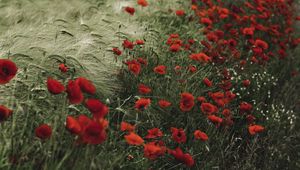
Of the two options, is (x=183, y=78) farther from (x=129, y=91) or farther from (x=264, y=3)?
(x=264, y=3)

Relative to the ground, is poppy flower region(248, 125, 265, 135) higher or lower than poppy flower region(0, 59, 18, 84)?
lower

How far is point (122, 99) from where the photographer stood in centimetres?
278

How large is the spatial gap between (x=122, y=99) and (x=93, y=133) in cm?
139

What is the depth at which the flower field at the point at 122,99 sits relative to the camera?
1.66 metres

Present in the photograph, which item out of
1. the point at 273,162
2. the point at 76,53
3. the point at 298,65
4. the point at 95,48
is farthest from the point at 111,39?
the point at 298,65

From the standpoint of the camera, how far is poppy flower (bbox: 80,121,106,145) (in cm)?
137

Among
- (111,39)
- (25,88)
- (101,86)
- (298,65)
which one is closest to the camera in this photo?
(25,88)

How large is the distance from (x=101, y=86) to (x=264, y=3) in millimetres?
2499

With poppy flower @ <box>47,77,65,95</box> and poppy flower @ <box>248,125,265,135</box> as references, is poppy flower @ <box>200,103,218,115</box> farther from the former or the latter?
poppy flower @ <box>47,77,65,95</box>

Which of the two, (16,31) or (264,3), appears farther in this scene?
(264,3)

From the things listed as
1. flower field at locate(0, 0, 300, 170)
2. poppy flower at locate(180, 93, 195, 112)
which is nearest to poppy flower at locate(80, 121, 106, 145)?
flower field at locate(0, 0, 300, 170)

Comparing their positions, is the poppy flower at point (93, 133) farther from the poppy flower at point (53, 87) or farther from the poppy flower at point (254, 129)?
the poppy flower at point (254, 129)

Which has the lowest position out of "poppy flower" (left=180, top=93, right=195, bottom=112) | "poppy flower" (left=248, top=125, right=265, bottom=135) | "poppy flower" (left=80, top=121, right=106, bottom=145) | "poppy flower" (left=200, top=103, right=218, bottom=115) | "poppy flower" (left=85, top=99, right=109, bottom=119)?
"poppy flower" (left=248, top=125, right=265, bottom=135)

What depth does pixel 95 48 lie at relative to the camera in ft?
9.47
